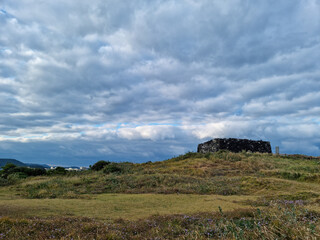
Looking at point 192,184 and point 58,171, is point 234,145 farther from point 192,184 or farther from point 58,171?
point 58,171

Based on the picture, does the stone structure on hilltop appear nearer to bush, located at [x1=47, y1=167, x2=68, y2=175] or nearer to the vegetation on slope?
the vegetation on slope

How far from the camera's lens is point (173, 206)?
34.4ft

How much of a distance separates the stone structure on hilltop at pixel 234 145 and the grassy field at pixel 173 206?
35.4 feet

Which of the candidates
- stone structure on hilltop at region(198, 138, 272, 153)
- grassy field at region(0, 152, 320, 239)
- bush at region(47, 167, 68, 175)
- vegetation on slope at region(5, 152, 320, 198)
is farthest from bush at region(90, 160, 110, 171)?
stone structure on hilltop at region(198, 138, 272, 153)

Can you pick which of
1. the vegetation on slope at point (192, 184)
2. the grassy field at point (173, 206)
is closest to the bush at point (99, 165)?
the grassy field at point (173, 206)

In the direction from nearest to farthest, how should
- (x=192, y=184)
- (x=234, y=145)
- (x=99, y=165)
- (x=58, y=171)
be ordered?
(x=192, y=184)
(x=58, y=171)
(x=99, y=165)
(x=234, y=145)

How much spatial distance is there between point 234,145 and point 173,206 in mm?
28942

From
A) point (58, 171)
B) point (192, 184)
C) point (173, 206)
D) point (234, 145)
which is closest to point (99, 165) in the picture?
point (58, 171)

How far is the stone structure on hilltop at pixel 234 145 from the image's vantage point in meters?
36.7

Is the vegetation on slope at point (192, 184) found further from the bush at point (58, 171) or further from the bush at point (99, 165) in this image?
the bush at point (99, 165)

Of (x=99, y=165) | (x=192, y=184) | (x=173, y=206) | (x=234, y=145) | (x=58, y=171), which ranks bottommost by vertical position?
(x=173, y=206)

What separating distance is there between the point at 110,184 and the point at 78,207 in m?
6.90

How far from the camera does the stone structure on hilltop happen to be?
36688 mm

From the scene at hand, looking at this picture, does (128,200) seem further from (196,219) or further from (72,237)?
(72,237)
